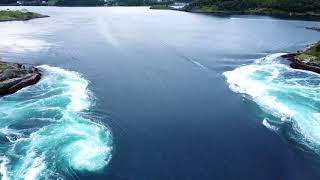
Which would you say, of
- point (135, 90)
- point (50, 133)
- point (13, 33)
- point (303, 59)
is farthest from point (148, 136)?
point (13, 33)

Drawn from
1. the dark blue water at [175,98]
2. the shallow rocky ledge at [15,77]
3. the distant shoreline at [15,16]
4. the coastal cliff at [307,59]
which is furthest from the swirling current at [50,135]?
the distant shoreline at [15,16]

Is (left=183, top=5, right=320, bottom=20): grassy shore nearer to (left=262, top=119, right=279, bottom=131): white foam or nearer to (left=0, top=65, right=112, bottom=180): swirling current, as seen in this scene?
(left=262, top=119, right=279, bottom=131): white foam

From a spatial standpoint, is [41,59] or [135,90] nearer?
[135,90]

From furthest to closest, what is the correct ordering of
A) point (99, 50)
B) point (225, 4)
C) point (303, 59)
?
point (225, 4), point (99, 50), point (303, 59)

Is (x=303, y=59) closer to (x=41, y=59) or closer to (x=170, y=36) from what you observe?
(x=170, y=36)

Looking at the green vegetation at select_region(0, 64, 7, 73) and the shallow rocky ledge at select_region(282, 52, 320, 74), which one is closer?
the green vegetation at select_region(0, 64, 7, 73)

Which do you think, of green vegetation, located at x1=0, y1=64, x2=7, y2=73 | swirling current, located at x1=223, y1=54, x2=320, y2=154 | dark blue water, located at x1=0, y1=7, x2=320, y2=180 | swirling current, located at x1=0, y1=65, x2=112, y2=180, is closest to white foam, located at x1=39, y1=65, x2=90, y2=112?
swirling current, located at x1=0, y1=65, x2=112, y2=180
